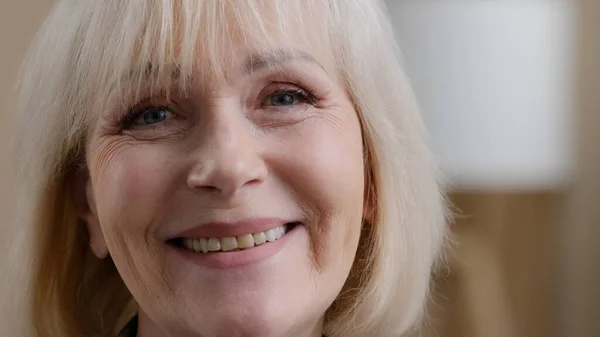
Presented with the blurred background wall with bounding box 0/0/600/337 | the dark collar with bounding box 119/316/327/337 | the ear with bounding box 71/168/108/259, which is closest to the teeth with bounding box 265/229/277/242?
the ear with bounding box 71/168/108/259

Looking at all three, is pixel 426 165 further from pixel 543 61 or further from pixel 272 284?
pixel 543 61

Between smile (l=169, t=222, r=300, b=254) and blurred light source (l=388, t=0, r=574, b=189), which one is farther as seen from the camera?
blurred light source (l=388, t=0, r=574, b=189)

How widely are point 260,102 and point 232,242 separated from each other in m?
0.17

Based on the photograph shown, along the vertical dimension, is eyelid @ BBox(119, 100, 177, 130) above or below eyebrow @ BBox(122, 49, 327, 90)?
below

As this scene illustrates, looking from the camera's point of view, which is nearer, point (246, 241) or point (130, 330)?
point (246, 241)

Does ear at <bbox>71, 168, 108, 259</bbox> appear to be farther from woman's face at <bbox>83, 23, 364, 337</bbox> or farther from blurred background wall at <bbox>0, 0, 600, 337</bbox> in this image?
blurred background wall at <bbox>0, 0, 600, 337</bbox>

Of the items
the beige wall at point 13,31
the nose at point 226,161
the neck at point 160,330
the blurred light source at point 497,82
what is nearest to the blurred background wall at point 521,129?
the blurred light source at point 497,82

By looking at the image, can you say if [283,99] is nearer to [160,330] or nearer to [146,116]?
[146,116]

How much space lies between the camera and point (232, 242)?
0.88 metres

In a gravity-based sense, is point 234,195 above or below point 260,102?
below

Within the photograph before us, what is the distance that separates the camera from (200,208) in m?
0.86

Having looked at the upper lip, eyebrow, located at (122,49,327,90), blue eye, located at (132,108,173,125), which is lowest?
the upper lip

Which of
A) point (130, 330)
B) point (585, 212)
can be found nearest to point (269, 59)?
point (130, 330)

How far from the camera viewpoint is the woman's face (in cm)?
86
